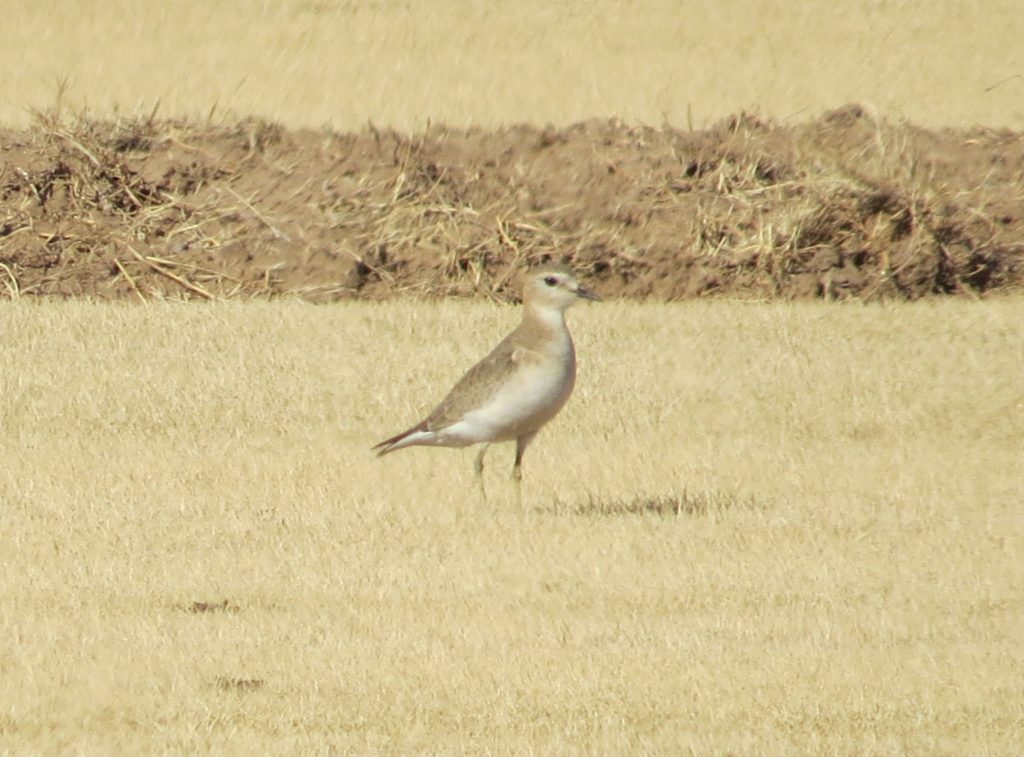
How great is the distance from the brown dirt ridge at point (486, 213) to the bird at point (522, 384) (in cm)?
765

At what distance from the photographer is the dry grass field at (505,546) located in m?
6.27

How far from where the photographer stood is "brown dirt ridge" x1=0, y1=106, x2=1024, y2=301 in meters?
17.5

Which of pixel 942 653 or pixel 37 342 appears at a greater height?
pixel 942 653

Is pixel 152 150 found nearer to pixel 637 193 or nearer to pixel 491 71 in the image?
pixel 637 193

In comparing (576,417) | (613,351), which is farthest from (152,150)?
(576,417)

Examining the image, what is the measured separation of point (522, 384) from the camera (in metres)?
8.99

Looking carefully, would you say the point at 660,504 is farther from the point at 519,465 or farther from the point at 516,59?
the point at 516,59

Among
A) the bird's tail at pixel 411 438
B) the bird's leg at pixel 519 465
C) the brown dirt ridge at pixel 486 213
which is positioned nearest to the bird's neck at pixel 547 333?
the bird's leg at pixel 519 465

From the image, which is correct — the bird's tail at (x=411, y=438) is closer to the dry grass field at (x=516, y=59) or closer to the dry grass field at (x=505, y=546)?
the dry grass field at (x=505, y=546)

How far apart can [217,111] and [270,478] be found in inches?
505

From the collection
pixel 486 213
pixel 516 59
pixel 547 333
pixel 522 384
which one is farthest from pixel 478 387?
pixel 516 59

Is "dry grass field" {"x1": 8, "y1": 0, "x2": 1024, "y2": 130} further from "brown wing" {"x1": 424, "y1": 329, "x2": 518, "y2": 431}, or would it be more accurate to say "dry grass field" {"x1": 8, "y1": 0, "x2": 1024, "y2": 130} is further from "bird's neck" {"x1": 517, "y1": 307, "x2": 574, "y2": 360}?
"brown wing" {"x1": 424, "y1": 329, "x2": 518, "y2": 431}

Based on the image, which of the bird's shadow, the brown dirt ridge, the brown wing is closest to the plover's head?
the brown wing

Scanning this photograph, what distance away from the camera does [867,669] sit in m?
6.78
